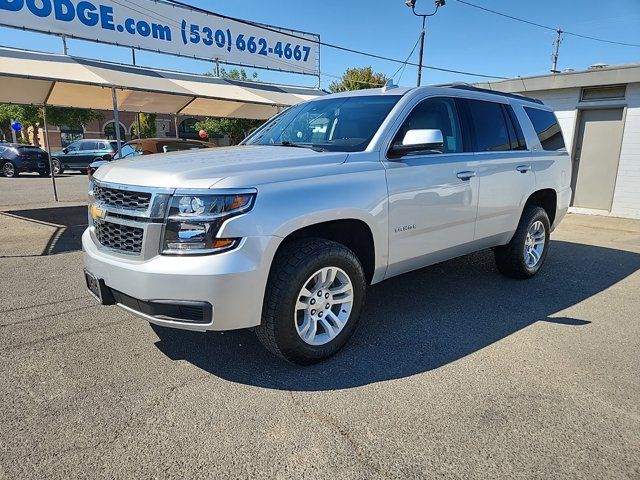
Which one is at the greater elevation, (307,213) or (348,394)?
(307,213)

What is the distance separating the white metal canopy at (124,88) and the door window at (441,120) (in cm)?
719

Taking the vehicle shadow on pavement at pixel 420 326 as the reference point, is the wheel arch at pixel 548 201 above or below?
above

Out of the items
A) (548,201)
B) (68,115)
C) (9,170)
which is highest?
(68,115)

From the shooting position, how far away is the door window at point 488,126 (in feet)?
14.0

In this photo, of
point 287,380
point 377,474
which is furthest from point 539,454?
point 287,380

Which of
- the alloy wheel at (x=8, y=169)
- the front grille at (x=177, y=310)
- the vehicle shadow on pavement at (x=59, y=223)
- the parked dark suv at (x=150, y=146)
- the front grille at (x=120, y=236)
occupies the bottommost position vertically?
the vehicle shadow on pavement at (x=59, y=223)

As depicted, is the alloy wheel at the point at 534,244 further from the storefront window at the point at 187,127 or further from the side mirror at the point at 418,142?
the storefront window at the point at 187,127

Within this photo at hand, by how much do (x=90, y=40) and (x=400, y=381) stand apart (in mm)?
12720

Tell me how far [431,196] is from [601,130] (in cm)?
854

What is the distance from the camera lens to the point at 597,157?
10000mm

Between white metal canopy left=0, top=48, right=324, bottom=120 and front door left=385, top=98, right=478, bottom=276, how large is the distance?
7269 mm

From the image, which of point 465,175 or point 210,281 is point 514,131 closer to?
point 465,175

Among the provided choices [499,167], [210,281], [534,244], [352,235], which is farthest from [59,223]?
[534,244]

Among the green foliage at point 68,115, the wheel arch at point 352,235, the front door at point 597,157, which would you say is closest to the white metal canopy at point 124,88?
the front door at point 597,157
